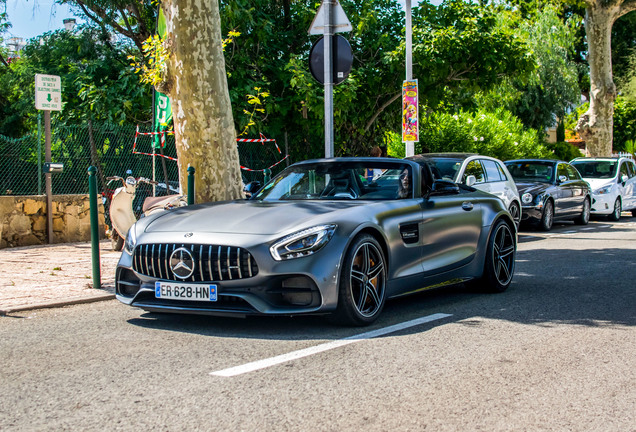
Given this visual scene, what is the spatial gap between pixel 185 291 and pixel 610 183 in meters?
18.2

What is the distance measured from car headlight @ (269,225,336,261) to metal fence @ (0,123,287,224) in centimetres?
828

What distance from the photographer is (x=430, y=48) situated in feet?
62.0

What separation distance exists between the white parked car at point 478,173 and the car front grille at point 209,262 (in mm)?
7783

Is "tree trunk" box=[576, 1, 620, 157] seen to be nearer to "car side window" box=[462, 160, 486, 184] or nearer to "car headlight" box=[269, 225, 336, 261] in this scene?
"car side window" box=[462, 160, 486, 184]

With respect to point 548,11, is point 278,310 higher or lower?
lower

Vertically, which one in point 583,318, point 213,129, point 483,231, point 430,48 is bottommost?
point 583,318

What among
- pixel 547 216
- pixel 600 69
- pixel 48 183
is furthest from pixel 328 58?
pixel 600 69

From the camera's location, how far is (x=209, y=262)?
19.7 ft

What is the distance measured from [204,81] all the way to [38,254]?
3660 millimetres

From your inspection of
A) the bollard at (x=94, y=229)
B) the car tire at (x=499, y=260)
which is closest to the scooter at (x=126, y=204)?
the bollard at (x=94, y=229)

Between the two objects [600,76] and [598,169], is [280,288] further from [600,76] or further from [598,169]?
[600,76]

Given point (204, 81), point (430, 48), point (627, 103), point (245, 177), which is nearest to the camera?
point (204, 81)

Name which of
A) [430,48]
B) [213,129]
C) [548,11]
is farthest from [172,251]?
[548,11]

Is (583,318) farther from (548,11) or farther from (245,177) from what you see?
(548,11)
